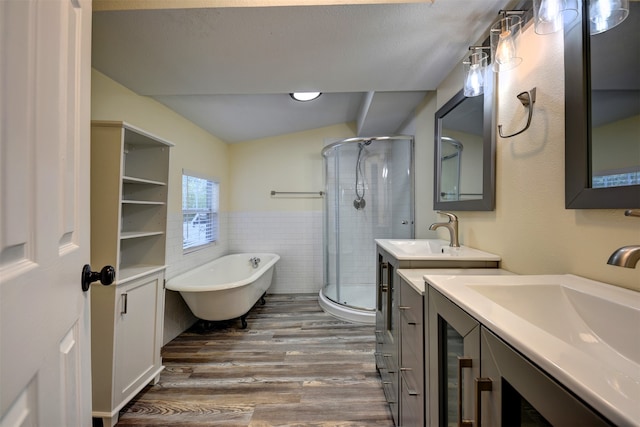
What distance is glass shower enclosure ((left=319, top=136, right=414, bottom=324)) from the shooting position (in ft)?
9.68

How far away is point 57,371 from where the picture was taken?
558mm

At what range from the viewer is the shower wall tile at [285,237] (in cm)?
370

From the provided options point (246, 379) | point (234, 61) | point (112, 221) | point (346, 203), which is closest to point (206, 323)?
point (246, 379)

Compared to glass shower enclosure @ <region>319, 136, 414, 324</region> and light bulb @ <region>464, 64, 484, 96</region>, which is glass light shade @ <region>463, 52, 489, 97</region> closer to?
light bulb @ <region>464, 64, 484, 96</region>

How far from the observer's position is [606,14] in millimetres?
742

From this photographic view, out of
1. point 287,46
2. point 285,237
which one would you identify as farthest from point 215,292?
point 287,46

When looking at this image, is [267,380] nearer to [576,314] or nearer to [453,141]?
[576,314]

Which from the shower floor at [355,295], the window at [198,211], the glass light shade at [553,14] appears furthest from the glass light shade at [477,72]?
the window at [198,211]

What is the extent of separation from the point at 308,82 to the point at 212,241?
2.38m

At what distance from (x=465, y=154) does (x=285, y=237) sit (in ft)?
8.66

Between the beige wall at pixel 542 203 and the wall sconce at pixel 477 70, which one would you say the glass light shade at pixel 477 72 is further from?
the beige wall at pixel 542 203

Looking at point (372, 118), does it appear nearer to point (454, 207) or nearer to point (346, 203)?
point (346, 203)

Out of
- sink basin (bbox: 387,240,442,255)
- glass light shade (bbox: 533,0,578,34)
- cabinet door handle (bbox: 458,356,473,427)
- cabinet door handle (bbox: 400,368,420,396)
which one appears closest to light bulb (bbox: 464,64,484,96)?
glass light shade (bbox: 533,0,578,34)

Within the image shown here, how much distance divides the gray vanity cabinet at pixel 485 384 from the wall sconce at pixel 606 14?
950 millimetres
